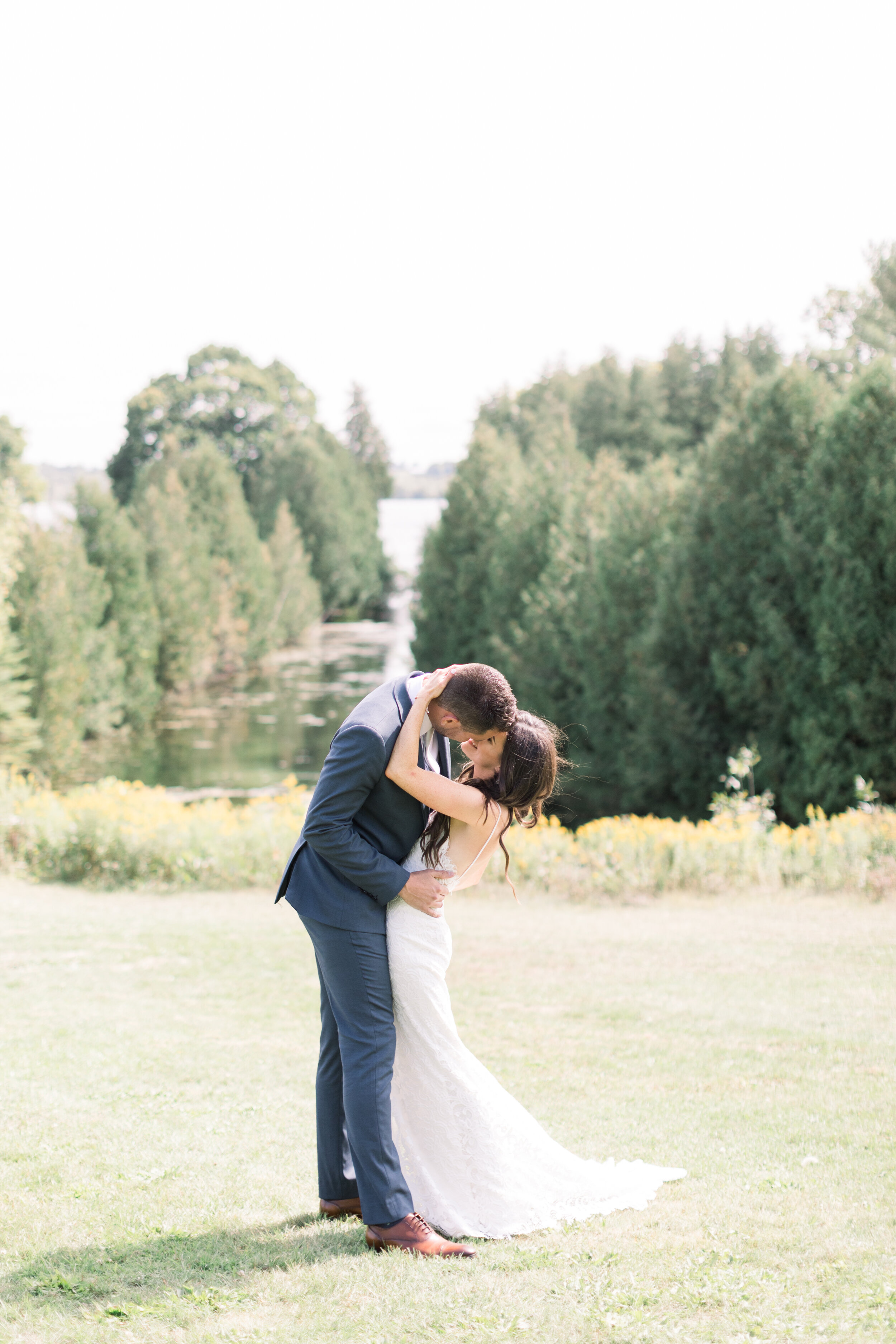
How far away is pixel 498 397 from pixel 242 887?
61486 millimetres

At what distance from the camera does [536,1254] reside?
364 centimetres

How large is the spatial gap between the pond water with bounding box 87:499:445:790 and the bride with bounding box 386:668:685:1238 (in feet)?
77.9

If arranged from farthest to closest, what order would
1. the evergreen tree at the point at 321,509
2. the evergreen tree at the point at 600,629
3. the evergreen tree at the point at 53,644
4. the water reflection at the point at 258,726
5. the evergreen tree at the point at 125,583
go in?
the evergreen tree at the point at 321,509 → the evergreen tree at the point at 125,583 → the water reflection at the point at 258,726 → the evergreen tree at the point at 53,644 → the evergreen tree at the point at 600,629

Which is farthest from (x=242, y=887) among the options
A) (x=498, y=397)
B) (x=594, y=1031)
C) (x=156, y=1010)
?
(x=498, y=397)

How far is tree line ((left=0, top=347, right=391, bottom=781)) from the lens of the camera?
30.4m

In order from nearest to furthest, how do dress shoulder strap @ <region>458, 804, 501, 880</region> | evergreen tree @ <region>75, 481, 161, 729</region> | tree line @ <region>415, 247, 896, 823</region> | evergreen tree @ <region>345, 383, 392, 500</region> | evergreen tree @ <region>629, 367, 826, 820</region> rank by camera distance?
dress shoulder strap @ <region>458, 804, 501, 880</region>
tree line @ <region>415, 247, 896, 823</region>
evergreen tree @ <region>629, 367, 826, 820</region>
evergreen tree @ <region>75, 481, 161, 729</region>
evergreen tree @ <region>345, 383, 392, 500</region>

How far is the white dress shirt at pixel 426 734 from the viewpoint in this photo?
12.7ft

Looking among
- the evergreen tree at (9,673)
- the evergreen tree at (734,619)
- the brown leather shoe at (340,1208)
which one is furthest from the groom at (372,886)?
the evergreen tree at (9,673)

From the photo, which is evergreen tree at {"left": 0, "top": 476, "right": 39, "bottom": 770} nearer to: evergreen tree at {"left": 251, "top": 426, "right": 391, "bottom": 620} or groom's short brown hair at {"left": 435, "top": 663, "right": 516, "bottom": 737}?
groom's short brown hair at {"left": 435, "top": 663, "right": 516, "bottom": 737}

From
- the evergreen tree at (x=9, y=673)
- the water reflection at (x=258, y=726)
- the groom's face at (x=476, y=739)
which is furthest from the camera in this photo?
the water reflection at (x=258, y=726)

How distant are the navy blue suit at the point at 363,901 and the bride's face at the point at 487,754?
0.19 m

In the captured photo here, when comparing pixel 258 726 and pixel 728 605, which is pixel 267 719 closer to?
pixel 258 726

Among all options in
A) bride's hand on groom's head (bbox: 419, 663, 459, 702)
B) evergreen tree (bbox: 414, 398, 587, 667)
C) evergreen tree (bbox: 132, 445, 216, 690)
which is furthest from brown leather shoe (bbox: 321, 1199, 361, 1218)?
evergreen tree (bbox: 132, 445, 216, 690)

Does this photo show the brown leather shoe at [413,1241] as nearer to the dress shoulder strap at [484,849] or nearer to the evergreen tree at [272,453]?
the dress shoulder strap at [484,849]
